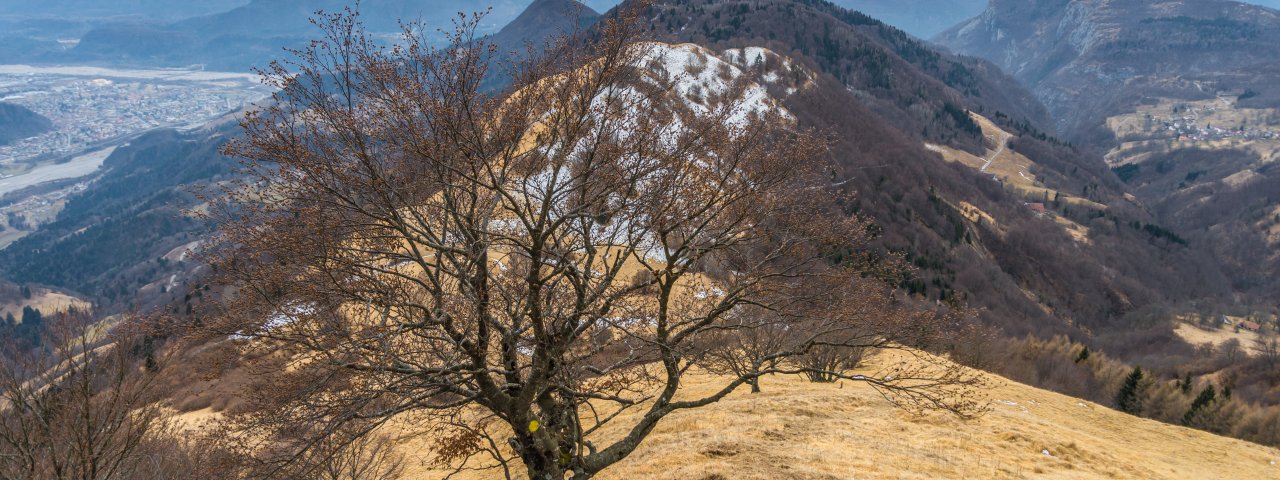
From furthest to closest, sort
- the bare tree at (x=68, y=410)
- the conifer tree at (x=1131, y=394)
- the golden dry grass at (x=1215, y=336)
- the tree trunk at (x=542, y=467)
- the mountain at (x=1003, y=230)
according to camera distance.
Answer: the golden dry grass at (x=1215, y=336)
the mountain at (x=1003, y=230)
the conifer tree at (x=1131, y=394)
the bare tree at (x=68, y=410)
the tree trunk at (x=542, y=467)

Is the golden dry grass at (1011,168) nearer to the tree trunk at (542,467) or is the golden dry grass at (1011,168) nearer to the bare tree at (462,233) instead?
the bare tree at (462,233)

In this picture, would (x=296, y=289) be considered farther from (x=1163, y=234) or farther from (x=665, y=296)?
(x=1163, y=234)

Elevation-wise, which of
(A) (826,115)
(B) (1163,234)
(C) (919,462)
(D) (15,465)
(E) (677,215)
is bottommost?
(C) (919,462)

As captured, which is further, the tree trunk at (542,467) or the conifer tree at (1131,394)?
the conifer tree at (1131,394)

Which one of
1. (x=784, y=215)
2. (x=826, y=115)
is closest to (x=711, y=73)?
(x=826, y=115)

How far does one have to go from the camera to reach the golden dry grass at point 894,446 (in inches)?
547

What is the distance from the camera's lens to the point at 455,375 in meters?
10.7

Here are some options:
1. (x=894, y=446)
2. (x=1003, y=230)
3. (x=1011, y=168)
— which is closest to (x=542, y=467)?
(x=894, y=446)

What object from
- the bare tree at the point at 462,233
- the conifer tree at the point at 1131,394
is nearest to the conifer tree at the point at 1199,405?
the conifer tree at the point at 1131,394

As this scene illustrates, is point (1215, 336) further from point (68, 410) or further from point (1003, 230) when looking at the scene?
point (68, 410)

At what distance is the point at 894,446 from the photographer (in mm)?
16047

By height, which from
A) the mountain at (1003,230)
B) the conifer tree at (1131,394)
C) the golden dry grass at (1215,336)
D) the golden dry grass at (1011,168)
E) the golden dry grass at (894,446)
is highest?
the golden dry grass at (1011,168)

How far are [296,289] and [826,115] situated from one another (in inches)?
4586

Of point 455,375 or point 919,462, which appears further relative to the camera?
point 919,462
